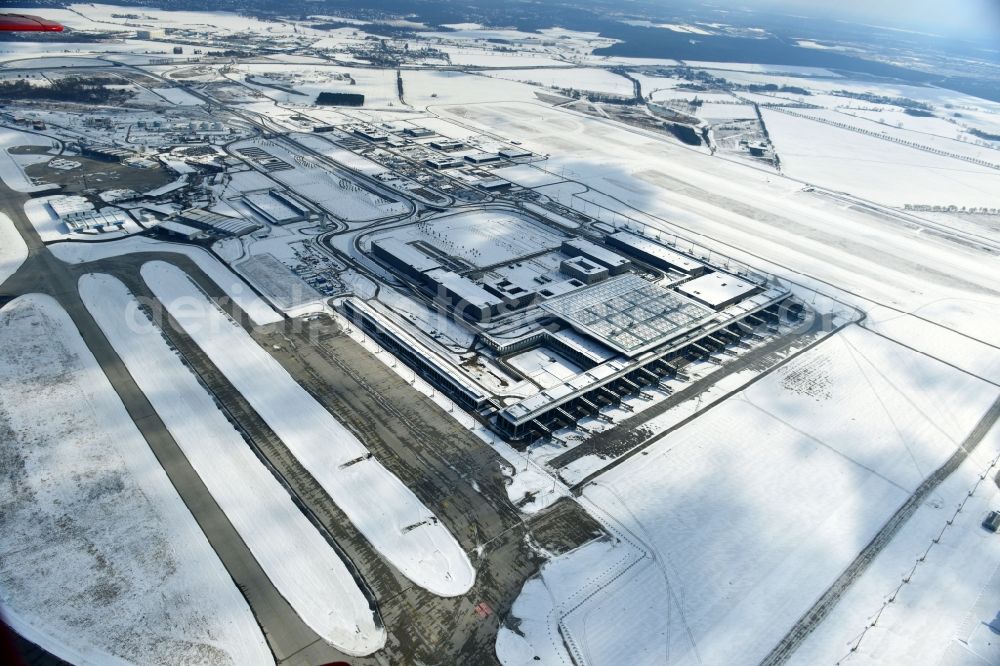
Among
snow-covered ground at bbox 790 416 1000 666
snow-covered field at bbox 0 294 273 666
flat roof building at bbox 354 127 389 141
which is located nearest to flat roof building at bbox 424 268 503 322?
snow-covered field at bbox 0 294 273 666

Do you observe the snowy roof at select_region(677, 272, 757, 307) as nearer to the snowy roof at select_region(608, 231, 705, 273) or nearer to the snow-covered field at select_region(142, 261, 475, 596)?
Answer: the snowy roof at select_region(608, 231, 705, 273)

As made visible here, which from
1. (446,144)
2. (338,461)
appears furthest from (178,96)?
(338,461)

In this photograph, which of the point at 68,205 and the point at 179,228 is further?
the point at 68,205

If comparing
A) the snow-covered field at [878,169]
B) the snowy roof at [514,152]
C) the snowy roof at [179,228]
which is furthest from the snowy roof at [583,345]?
the snow-covered field at [878,169]

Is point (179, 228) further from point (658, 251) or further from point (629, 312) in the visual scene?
point (658, 251)

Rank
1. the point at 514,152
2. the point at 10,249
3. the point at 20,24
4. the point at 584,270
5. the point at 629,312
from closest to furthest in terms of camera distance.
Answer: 1. the point at 20,24
2. the point at 629,312
3. the point at 10,249
4. the point at 584,270
5. the point at 514,152

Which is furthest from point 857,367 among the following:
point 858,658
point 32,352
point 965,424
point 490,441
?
point 32,352
